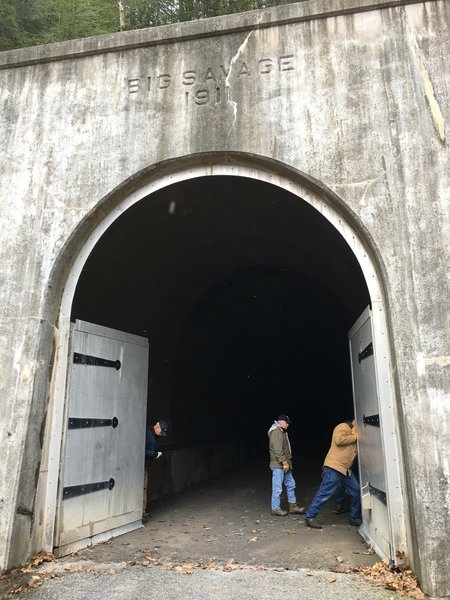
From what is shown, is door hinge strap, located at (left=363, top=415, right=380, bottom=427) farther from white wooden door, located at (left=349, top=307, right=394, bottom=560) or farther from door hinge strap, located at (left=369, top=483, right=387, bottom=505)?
door hinge strap, located at (left=369, top=483, right=387, bottom=505)

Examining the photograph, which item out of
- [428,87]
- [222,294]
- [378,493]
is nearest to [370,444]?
[378,493]

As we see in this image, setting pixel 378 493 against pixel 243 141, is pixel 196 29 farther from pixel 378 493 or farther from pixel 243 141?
pixel 378 493

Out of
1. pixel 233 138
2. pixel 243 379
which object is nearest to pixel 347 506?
pixel 233 138

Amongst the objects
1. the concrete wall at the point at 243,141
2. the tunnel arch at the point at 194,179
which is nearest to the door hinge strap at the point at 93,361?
the tunnel arch at the point at 194,179

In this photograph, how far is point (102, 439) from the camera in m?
6.14

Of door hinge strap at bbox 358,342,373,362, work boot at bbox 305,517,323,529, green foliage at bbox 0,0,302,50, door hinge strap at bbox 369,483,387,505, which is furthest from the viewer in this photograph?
green foliage at bbox 0,0,302,50

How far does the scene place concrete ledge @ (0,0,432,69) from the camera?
18.5ft

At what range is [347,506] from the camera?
778cm

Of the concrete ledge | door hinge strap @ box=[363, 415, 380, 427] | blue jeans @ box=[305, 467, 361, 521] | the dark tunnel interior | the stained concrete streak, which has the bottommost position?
blue jeans @ box=[305, 467, 361, 521]

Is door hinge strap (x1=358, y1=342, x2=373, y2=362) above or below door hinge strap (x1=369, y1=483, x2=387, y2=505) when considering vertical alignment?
above

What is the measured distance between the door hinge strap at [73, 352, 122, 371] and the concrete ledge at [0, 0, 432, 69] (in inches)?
142

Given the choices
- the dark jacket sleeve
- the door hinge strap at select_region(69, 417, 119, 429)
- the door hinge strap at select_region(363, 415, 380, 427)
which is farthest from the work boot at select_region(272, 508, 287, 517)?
the door hinge strap at select_region(69, 417, 119, 429)

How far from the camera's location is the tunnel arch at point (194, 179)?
5.02 meters

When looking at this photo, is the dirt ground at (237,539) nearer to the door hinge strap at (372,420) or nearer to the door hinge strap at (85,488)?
the door hinge strap at (85,488)
